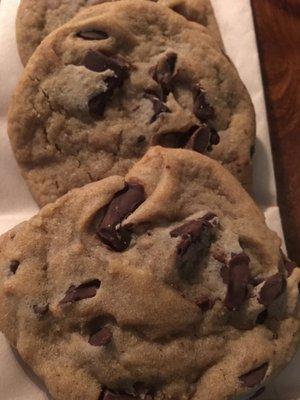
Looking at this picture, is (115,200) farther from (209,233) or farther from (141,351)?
(141,351)

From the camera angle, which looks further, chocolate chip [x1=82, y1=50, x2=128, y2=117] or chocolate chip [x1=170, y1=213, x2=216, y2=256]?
chocolate chip [x1=82, y1=50, x2=128, y2=117]

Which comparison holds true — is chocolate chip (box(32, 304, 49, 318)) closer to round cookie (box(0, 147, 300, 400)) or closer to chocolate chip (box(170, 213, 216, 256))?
round cookie (box(0, 147, 300, 400))

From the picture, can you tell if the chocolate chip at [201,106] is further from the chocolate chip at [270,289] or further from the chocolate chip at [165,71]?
the chocolate chip at [270,289]

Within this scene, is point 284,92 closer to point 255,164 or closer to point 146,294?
point 255,164

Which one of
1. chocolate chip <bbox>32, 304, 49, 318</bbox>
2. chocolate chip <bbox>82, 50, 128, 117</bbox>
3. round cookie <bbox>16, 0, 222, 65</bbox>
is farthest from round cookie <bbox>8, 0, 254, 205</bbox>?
chocolate chip <bbox>32, 304, 49, 318</bbox>

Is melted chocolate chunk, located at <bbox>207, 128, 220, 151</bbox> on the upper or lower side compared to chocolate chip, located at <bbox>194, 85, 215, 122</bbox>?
lower

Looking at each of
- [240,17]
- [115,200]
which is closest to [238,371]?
[115,200]

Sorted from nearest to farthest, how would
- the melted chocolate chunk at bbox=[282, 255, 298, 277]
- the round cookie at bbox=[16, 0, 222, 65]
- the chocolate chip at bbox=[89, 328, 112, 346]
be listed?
the chocolate chip at bbox=[89, 328, 112, 346]
the melted chocolate chunk at bbox=[282, 255, 298, 277]
the round cookie at bbox=[16, 0, 222, 65]
